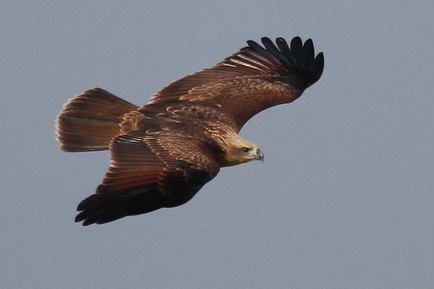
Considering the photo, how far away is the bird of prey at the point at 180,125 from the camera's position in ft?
48.0

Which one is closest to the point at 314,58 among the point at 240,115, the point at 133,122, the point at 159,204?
the point at 240,115

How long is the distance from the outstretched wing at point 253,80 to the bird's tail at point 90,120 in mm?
568

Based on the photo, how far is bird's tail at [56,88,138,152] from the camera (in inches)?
655

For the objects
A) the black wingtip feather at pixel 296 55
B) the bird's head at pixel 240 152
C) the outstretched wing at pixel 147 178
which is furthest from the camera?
the black wingtip feather at pixel 296 55

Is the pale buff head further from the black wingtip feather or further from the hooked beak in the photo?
the black wingtip feather

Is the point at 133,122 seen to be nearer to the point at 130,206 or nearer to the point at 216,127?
the point at 216,127

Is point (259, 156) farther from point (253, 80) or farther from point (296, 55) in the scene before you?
point (296, 55)

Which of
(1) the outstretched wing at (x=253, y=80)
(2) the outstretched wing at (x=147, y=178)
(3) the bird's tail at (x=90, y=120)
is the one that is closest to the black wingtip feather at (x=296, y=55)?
(1) the outstretched wing at (x=253, y=80)

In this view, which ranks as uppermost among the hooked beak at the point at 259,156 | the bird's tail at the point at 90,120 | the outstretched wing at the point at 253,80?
the outstretched wing at the point at 253,80

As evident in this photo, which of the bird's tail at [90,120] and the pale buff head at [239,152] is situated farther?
the bird's tail at [90,120]

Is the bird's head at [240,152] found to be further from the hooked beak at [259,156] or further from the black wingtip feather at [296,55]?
the black wingtip feather at [296,55]

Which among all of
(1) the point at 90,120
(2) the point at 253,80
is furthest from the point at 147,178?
(2) the point at 253,80

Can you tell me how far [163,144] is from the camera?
15508mm

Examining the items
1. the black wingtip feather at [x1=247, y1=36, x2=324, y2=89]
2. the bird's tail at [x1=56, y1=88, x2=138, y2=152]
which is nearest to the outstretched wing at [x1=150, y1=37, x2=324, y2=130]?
the black wingtip feather at [x1=247, y1=36, x2=324, y2=89]
